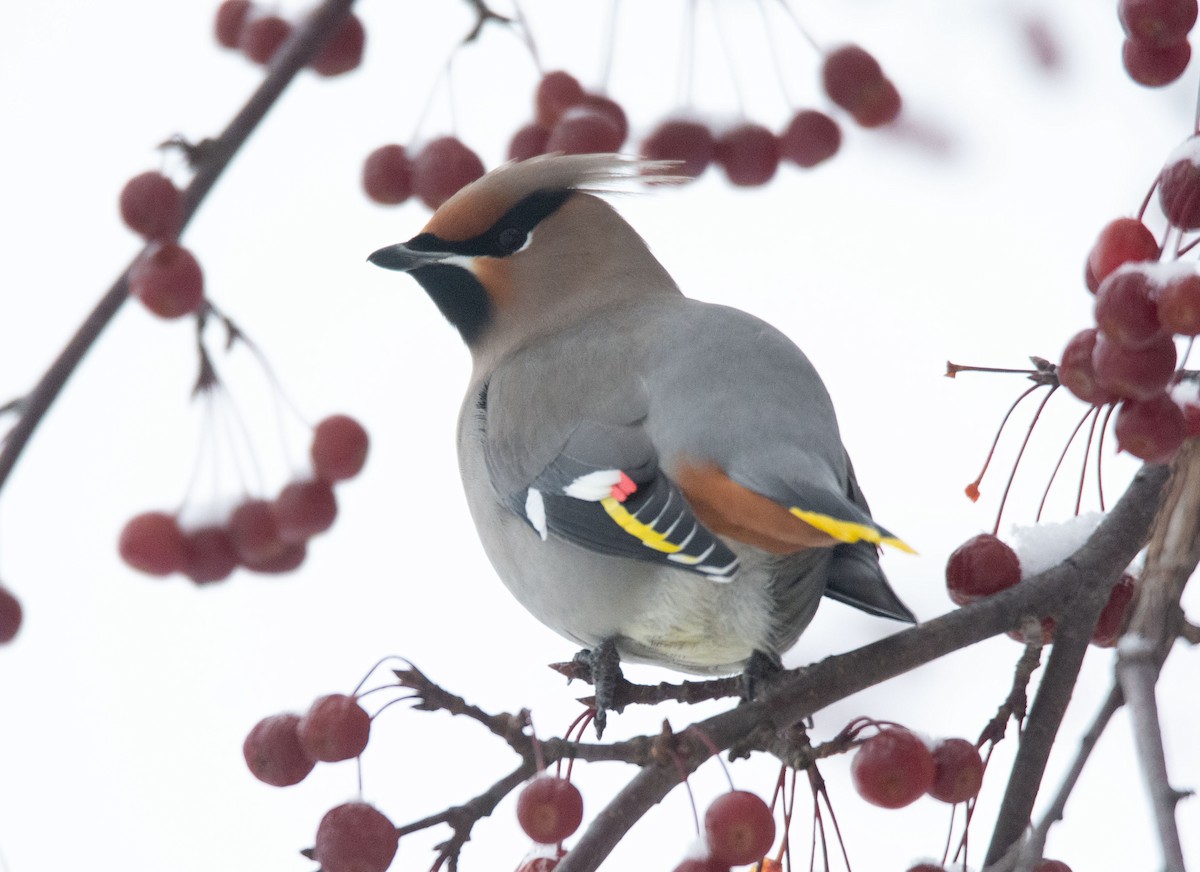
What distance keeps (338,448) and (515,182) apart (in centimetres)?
54

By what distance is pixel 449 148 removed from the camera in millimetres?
2234

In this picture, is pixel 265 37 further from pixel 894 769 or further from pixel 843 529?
pixel 894 769

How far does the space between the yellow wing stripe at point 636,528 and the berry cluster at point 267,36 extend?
629mm

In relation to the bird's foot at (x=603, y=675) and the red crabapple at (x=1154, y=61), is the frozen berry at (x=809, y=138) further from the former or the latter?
the bird's foot at (x=603, y=675)

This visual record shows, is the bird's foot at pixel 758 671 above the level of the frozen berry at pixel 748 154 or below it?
below

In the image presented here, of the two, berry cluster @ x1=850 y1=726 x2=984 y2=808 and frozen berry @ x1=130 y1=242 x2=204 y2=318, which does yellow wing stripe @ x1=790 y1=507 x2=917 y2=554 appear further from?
frozen berry @ x1=130 y1=242 x2=204 y2=318

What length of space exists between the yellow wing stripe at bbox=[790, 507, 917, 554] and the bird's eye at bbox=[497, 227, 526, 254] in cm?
98

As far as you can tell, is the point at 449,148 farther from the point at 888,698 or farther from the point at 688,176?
the point at 888,698

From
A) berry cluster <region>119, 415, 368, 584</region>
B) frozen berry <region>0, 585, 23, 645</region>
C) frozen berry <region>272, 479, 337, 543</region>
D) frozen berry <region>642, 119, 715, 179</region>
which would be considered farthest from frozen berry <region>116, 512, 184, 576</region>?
frozen berry <region>642, 119, 715, 179</region>

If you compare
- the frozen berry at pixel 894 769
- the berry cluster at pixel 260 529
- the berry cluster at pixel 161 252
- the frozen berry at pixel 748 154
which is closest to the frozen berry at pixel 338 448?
the berry cluster at pixel 260 529

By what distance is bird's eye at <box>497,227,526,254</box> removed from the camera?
2443 mm

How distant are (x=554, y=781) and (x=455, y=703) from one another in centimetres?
12

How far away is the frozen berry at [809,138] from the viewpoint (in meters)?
2.31

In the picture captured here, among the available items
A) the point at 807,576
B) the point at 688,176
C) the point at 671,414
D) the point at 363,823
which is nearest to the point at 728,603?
the point at 807,576
